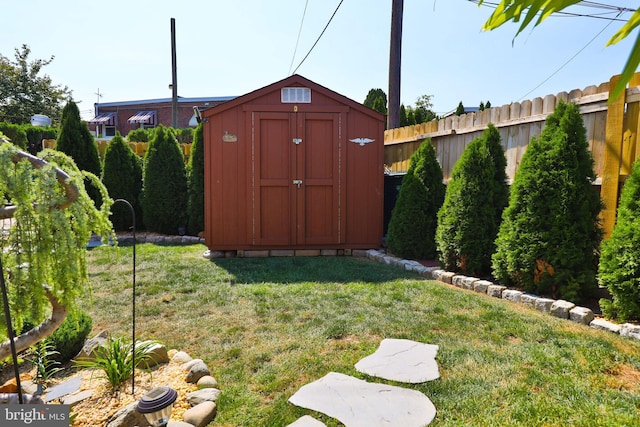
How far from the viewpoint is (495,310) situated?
3.57m

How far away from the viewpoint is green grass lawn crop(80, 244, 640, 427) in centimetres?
210

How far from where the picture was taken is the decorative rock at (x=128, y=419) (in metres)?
2.03

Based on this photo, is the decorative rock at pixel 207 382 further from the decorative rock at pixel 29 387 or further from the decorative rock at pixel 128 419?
the decorative rock at pixel 29 387

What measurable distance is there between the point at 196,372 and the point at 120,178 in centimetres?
726

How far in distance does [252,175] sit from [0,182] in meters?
4.82

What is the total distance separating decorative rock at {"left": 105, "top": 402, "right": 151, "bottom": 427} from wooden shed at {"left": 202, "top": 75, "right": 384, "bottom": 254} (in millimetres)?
4315

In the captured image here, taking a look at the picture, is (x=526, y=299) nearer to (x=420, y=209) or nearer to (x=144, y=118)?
(x=420, y=209)

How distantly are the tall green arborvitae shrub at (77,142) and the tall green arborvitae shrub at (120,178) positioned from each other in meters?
0.31

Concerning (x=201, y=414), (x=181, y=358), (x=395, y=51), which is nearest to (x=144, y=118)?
(x=395, y=51)

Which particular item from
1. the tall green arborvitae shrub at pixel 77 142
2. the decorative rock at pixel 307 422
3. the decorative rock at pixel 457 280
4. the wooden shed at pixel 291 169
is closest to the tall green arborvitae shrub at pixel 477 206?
the decorative rock at pixel 457 280

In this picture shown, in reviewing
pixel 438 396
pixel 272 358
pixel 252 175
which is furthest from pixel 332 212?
pixel 438 396

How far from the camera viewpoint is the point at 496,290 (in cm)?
409

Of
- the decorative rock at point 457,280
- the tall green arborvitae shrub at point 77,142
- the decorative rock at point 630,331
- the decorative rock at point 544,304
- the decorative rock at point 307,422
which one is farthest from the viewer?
the tall green arborvitae shrub at point 77,142

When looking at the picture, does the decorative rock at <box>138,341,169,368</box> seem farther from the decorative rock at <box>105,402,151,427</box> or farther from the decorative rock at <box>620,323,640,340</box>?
the decorative rock at <box>620,323,640,340</box>
